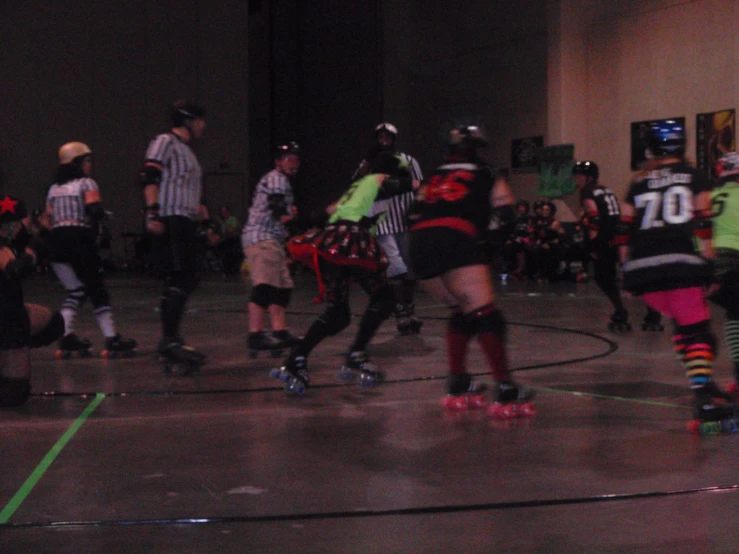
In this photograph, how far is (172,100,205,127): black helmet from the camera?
7.07m

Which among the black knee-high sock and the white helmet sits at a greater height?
the white helmet

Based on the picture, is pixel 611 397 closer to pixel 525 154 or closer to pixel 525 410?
pixel 525 410

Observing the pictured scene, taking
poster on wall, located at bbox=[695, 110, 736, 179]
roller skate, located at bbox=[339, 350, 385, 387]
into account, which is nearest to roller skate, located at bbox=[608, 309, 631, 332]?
roller skate, located at bbox=[339, 350, 385, 387]

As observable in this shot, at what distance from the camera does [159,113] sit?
25562mm

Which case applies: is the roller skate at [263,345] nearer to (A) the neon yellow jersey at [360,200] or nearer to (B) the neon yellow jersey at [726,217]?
(A) the neon yellow jersey at [360,200]

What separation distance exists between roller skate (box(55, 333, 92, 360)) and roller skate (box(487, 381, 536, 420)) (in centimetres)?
388

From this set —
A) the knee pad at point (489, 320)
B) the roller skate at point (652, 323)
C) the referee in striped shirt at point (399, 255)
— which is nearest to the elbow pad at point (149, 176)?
the knee pad at point (489, 320)

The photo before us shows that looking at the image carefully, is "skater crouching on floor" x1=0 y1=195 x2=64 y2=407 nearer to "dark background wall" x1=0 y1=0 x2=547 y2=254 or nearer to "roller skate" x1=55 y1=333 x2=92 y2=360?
"roller skate" x1=55 y1=333 x2=92 y2=360

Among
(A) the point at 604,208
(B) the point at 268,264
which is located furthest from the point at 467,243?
(A) the point at 604,208

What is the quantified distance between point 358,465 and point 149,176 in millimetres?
3241

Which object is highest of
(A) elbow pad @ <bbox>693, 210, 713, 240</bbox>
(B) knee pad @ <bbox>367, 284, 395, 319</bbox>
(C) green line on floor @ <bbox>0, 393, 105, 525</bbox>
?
(A) elbow pad @ <bbox>693, 210, 713, 240</bbox>

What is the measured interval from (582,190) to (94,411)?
5.65 m

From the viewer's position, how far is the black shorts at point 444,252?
526 centimetres

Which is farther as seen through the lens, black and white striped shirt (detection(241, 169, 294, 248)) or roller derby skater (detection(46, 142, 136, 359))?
roller derby skater (detection(46, 142, 136, 359))
